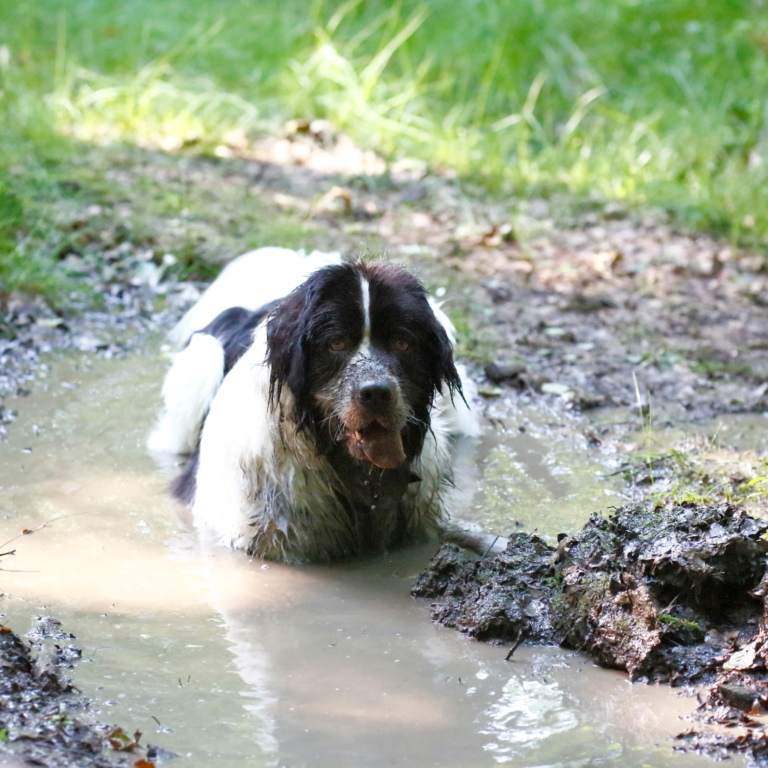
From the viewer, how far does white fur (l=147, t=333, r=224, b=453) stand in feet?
17.1

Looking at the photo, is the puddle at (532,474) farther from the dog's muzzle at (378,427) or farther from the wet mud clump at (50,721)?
the wet mud clump at (50,721)

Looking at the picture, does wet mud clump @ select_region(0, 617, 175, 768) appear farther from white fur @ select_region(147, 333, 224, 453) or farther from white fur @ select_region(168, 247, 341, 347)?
white fur @ select_region(168, 247, 341, 347)

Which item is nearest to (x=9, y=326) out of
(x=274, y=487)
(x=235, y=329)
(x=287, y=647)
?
(x=235, y=329)

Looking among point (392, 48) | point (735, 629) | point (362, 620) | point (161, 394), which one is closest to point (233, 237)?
point (161, 394)

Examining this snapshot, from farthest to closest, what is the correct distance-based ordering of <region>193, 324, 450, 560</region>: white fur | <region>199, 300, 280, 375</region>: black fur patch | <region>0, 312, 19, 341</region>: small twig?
<region>0, 312, 19, 341</region>: small twig → <region>199, 300, 280, 375</region>: black fur patch → <region>193, 324, 450, 560</region>: white fur

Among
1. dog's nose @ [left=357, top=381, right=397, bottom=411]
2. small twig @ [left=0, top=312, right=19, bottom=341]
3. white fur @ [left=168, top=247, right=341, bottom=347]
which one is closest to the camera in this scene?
dog's nose @ [left=357, top=381, right=397, bottom=411]

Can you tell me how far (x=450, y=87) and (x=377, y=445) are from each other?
7.46m

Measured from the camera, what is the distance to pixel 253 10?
41.6 feet

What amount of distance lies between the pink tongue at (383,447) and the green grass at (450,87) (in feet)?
14.5

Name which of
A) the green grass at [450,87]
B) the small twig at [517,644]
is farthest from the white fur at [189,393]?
the green grass at [450,87]

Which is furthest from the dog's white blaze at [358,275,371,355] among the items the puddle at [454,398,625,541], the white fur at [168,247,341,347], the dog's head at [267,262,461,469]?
the white fur at [168,247,341,347]

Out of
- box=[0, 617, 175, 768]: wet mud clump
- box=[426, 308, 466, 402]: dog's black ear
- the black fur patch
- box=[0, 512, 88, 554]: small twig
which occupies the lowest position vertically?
box=[0, 512, 88, 554]: small twig

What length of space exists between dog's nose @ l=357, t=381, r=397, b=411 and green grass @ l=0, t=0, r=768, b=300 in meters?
4.49

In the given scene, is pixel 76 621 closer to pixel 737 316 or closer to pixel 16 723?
pixel 16 723
